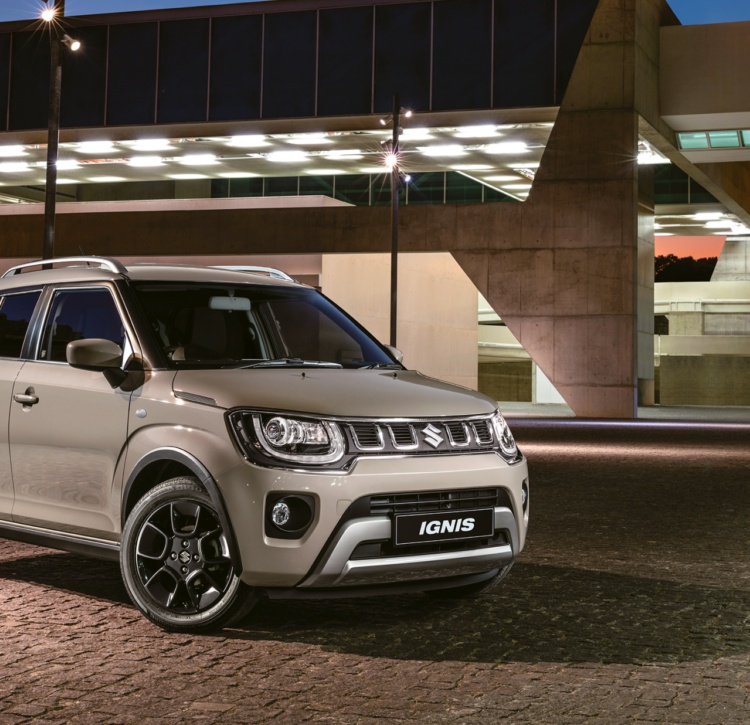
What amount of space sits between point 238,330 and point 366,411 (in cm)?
174

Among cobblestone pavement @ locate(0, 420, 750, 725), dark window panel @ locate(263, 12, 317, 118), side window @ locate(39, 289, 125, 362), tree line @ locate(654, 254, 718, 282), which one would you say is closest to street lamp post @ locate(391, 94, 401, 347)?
dark window panel @ locate(263, 12, 317, 118)

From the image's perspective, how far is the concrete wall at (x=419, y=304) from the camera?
4155 cm

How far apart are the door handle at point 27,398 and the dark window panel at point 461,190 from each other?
32151 millimetres

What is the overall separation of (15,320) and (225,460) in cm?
249

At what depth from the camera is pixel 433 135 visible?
39.4m

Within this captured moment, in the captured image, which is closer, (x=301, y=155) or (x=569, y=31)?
(x=569, y=31)

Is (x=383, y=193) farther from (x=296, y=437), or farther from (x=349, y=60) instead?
(x=296, y=437)

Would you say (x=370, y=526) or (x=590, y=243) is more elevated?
(x=590, y=243)

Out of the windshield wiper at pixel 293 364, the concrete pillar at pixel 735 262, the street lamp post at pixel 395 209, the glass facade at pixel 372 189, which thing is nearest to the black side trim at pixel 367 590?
the windshield wiper at pixel 293 364

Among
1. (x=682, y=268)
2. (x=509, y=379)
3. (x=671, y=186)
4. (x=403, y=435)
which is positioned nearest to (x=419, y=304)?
(x=671, y=186)

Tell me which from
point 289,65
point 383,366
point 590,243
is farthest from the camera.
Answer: point 289,65

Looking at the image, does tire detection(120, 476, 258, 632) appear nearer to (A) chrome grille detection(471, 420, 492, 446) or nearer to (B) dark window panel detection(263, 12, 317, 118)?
(A) chrome grille detection(471, 420, 492, 446)

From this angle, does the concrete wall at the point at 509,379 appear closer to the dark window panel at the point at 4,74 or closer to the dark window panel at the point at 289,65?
the dark window panel at the point at 289,65

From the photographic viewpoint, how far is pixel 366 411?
20.0ft
